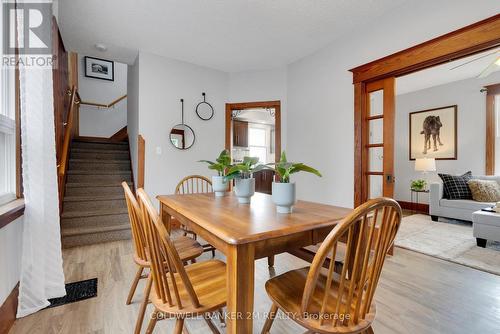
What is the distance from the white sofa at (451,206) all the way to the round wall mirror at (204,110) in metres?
3.94

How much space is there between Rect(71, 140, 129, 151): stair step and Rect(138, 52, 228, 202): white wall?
1.52 metres

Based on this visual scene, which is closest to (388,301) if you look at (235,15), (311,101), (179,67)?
(311,101)

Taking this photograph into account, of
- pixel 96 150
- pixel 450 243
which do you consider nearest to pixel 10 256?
pixel 96 150

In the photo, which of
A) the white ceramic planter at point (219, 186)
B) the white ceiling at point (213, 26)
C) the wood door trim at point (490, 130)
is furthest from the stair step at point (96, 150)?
the wood door trim at point (490, 130)

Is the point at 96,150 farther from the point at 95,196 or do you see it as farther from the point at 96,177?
the point at 95,196

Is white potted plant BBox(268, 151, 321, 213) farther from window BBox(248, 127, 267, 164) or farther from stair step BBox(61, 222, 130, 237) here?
window BBox(248, 127, 267, 164)

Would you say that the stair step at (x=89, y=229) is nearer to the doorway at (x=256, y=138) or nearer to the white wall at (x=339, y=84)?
the white wall at (x=339, y=84)

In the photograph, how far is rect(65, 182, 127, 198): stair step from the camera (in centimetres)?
348

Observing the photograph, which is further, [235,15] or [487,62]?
→ [487,62]

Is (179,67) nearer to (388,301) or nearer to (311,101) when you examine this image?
(311,101)

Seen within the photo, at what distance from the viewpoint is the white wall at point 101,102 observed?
5.67 metres

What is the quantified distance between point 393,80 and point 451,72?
258 centimetres

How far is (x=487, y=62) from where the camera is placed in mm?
3750

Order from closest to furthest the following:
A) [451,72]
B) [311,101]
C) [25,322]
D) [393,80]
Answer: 1. [25,322]
2. [393,80]
3. [311,101]
4. [451,72]
